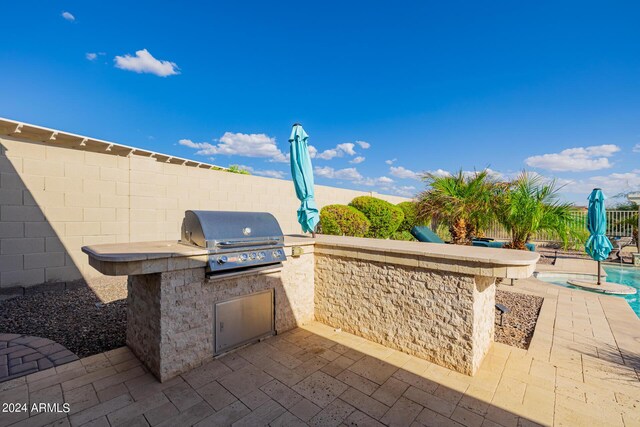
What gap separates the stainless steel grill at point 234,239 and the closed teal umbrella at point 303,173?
0.96m

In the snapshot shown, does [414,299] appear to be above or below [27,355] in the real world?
above

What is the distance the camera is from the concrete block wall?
5.09m

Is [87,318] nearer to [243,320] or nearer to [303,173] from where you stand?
[243,320]

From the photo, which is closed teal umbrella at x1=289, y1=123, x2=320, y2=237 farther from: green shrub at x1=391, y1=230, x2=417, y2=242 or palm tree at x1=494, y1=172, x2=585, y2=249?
green shrub at x1=391, y1=230, x2=417, y2=242

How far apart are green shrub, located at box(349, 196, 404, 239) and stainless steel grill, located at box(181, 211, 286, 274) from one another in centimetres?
814

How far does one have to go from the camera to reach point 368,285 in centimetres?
362

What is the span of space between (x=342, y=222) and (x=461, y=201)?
13.9ft

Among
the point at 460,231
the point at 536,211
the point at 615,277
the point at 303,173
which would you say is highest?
the point at 303,173

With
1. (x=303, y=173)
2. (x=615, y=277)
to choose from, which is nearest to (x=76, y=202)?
(x=303, y=173)

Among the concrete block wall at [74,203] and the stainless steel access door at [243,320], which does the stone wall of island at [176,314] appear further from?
the concrete block wall at [74,203]

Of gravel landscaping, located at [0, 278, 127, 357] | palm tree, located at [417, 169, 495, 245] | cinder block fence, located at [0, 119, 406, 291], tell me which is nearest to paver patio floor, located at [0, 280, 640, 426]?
gravel landscaping, located at [0, 278, 127, 357]

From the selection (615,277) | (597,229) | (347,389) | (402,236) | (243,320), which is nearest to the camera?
(347,389)

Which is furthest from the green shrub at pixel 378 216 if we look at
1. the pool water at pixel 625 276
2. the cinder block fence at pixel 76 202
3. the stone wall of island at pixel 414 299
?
the stone wall of island at pixel 414 299

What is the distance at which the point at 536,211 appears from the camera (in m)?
6.32
